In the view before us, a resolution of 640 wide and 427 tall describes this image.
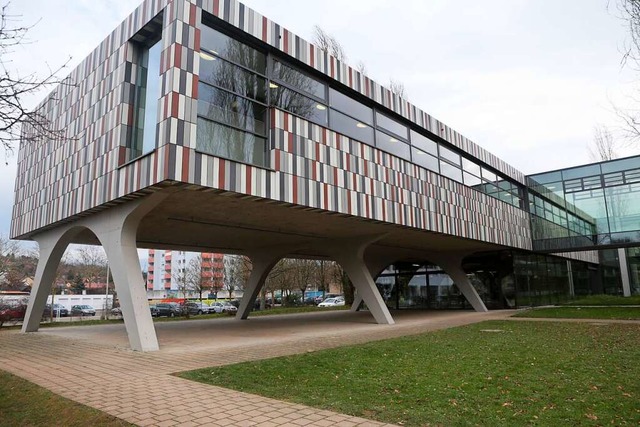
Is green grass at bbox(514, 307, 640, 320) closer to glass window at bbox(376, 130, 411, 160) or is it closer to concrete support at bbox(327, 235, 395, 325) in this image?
concrete support at bbox(327, 235, 395, 325)

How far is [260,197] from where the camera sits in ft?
39.9

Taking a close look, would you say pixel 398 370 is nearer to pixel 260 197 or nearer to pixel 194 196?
pixel 260 197

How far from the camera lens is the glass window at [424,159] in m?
19.8

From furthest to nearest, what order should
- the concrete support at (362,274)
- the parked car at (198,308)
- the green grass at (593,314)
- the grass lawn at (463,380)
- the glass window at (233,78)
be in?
the parked car at (198,308) → the green grass at (593,314) → the concrete support at (362,274) → the glass window at (233,78) → the grass lawn at (463,380)

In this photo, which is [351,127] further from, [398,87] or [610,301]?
[610,301]

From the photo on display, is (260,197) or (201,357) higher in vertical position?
(260,197)

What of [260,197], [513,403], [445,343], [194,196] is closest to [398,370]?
[513,403]

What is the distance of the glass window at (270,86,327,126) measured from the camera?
1370 cm

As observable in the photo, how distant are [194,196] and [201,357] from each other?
14.6ft

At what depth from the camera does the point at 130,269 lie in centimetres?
1212

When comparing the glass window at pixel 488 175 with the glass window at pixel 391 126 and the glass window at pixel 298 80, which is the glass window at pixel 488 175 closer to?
the glass window at pixel 391 126

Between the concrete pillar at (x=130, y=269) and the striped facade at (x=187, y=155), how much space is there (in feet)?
1.79

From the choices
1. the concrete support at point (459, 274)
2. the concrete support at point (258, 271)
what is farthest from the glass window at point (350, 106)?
the concrete support at point (459, 274)

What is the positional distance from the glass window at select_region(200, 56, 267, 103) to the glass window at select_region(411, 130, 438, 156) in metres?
9.12
